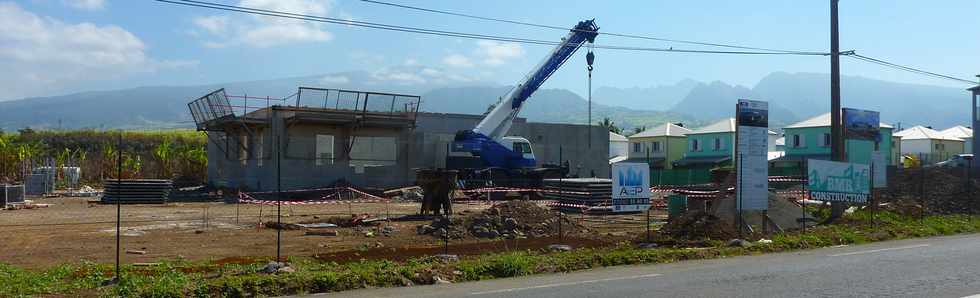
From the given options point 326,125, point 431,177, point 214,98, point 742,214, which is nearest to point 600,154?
point 326,125

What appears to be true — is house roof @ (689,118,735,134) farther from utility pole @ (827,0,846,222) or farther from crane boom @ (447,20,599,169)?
utility pole @ (827,0,846,222)

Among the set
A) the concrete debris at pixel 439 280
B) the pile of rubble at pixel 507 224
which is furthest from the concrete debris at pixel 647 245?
the concrete debris at pixel 439 280

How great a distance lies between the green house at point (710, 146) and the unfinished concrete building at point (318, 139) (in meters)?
32.3

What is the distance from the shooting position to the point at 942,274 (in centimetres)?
1298

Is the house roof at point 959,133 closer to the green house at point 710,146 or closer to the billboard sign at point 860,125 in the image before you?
the green house at point 710,146

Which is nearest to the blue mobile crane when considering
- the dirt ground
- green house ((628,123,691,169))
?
the dirt ground

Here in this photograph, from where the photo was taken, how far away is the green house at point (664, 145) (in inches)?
3501

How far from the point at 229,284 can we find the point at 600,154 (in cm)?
5293

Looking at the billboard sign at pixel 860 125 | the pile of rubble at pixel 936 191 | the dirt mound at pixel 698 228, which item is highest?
the billboard sign at pixel 860 125

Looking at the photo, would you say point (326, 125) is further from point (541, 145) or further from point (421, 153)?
point (541, 145)

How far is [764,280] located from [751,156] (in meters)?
8.83

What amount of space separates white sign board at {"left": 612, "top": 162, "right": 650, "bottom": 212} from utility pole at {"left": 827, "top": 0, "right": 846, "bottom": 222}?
24.7 ft

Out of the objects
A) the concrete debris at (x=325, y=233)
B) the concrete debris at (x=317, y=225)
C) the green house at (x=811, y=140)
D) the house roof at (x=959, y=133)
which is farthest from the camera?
the house roof at (x=959, y=133)

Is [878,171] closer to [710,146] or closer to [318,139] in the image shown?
[318,139]
